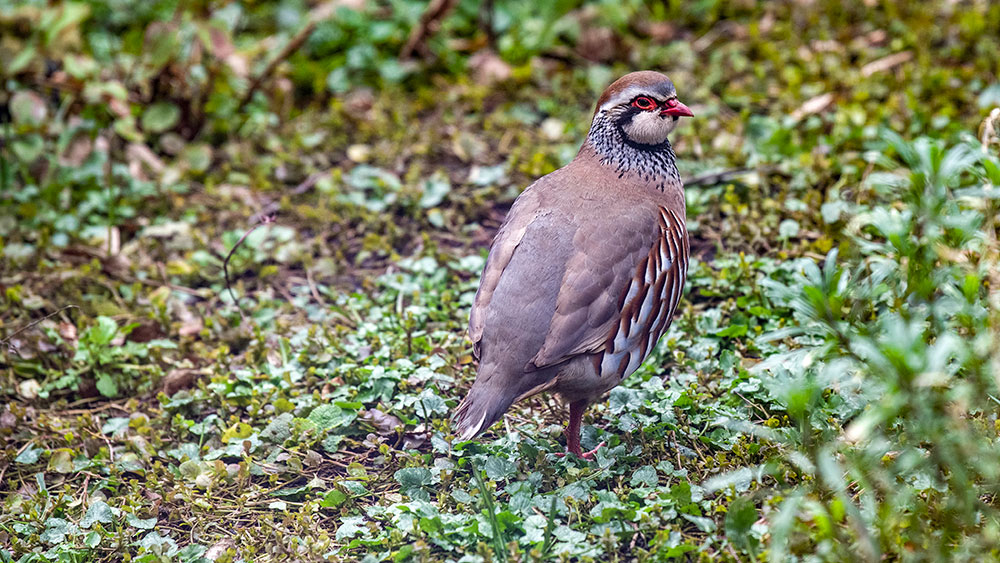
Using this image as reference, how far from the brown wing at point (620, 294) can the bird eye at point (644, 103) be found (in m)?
0.47

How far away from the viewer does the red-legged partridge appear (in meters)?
3.03

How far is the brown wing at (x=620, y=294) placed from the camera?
3045 mm

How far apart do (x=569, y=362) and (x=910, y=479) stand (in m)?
1.06

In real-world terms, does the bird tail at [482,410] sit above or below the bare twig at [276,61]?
below

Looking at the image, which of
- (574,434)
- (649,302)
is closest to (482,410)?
(574,434)

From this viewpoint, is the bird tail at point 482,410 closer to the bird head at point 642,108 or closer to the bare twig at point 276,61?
the bird head at point 642,108

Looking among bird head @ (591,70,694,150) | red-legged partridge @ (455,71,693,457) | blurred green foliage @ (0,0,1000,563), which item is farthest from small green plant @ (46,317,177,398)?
bird head @ (591,70,694,150)

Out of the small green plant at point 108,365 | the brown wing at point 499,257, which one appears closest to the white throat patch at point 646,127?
the brown wing at point 499,257

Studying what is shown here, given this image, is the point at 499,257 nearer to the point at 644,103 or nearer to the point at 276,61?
the point at 644,103

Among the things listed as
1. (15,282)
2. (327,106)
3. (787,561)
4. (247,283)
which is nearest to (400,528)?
(787,561)

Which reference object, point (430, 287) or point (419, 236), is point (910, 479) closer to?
point (430, 287)

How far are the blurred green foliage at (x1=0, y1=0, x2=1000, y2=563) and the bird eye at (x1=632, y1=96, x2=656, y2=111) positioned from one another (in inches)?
33.0

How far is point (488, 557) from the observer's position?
9.09 feet

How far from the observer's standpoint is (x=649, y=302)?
3260mm
